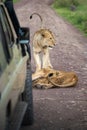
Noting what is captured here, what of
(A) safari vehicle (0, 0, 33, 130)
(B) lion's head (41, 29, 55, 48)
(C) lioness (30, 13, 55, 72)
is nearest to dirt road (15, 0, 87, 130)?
(A) safari vehicle (0, 0, 33, 130)

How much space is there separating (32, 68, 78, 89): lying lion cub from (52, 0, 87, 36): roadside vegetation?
13538 mm

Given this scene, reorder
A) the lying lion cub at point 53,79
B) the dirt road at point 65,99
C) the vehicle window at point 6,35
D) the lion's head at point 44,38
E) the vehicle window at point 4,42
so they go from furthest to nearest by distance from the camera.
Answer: the lion's head at point 44,38 < the lying lion cub at point 53,79 < the dirt road at point 65,99 < the vehicle window at point 6,35 < the vehicle window at point 4,42

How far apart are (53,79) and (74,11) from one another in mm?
23340

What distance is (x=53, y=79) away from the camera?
11906 mm

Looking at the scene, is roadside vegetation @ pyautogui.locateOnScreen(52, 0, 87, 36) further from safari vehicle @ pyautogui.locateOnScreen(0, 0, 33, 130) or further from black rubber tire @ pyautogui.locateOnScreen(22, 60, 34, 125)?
safari vehicle @ pyautogui.locateOnScreen(0, 0, 33, 130)

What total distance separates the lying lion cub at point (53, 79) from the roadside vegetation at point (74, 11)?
1354cm

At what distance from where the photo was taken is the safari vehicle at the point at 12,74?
228 inches

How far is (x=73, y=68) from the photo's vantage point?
47.9 ft

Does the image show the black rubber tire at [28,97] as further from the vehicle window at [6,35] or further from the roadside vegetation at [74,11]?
the roadside vegetation at [74,11]

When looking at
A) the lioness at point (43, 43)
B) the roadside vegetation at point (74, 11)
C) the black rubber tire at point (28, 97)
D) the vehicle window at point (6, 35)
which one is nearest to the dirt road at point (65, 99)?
the black rubber tire at point (28, 97)

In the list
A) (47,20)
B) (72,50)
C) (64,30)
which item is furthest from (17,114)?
(47,20)

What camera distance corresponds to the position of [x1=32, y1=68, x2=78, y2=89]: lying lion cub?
11.7 meters

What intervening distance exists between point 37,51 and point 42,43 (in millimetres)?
290

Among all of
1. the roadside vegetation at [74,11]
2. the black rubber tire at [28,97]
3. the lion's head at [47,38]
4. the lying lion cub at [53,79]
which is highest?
the black rubber tire at [28,97]
